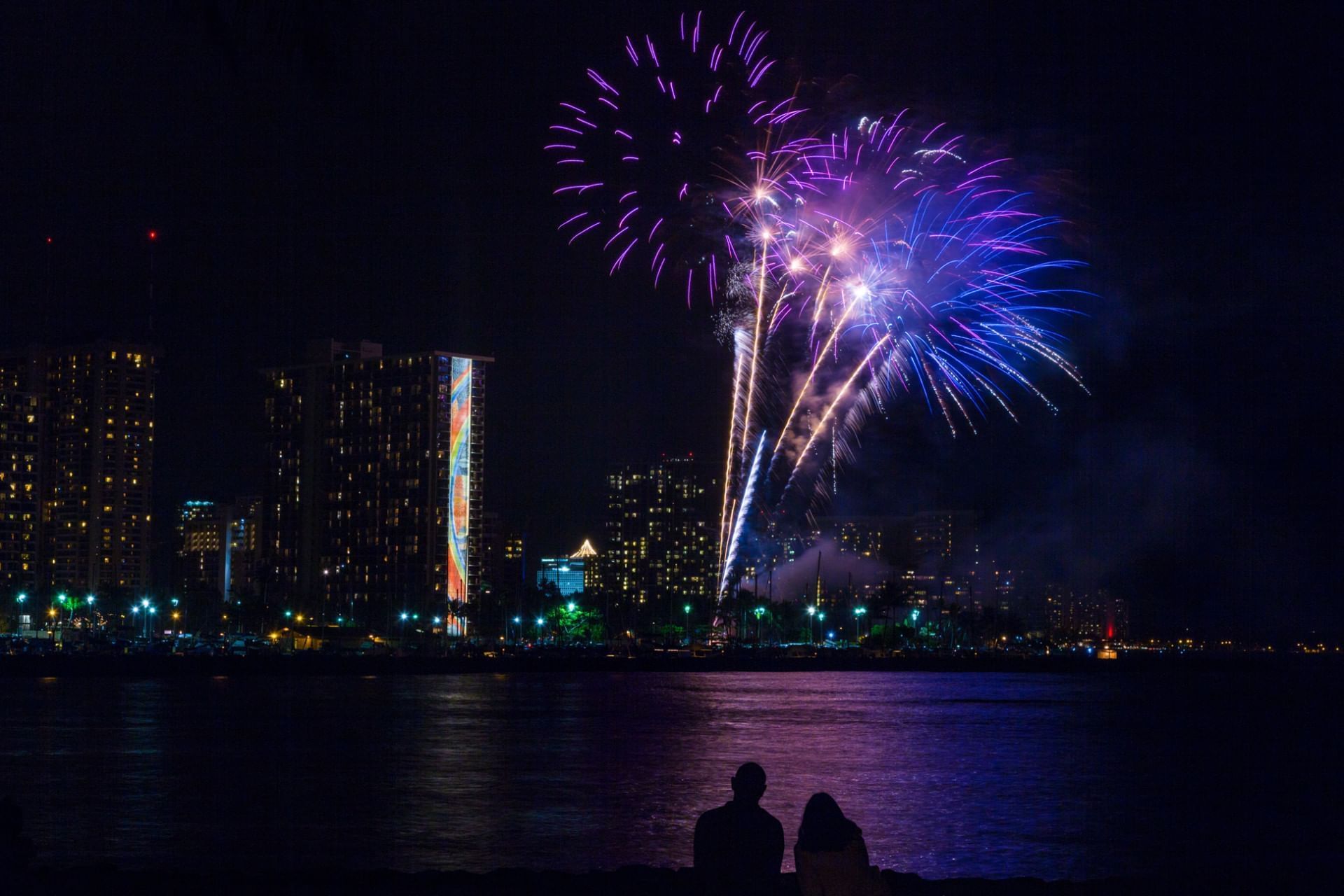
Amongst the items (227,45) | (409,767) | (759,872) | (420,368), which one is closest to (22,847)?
(759,872)

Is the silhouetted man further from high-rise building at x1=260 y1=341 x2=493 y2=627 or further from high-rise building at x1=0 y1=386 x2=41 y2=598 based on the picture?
high-rise building at x1=0 y1=386 x2=41 y2=598

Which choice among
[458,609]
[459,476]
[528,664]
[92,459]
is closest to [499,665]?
[528,664]

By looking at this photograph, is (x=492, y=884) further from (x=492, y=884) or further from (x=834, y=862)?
(x=834, y=862)

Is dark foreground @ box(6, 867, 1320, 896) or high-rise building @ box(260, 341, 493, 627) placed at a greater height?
high-rise building @ box(260, 341, 493, 627)

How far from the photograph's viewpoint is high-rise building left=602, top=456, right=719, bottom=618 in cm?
18425

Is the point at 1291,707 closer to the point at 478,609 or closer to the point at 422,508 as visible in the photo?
the point at 478,609

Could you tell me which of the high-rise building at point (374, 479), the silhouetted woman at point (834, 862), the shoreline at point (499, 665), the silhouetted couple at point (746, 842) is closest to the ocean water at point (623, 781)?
the silhouetted couple at point (746, 842)

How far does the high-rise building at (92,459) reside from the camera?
477ft

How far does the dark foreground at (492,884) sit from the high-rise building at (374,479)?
132 metres

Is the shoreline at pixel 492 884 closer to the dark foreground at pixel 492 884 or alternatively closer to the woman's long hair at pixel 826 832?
the dark foreground at pixel 492 884

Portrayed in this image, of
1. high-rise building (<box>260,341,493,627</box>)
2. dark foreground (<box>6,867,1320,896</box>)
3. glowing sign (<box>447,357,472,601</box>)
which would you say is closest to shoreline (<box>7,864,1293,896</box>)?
dark foreground (<box>6,867,1320,896</box>)

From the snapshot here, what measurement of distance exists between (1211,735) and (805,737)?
17269mm

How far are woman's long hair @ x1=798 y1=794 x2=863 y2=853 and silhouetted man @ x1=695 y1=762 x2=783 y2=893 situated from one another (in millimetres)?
582

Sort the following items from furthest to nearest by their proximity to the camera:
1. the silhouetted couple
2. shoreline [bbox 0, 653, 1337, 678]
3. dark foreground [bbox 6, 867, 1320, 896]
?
shoreline [bbox 0, 653, 1337, 678], dark foreground [bbox 6, 867, 1320, 896], the silhouetted couple
